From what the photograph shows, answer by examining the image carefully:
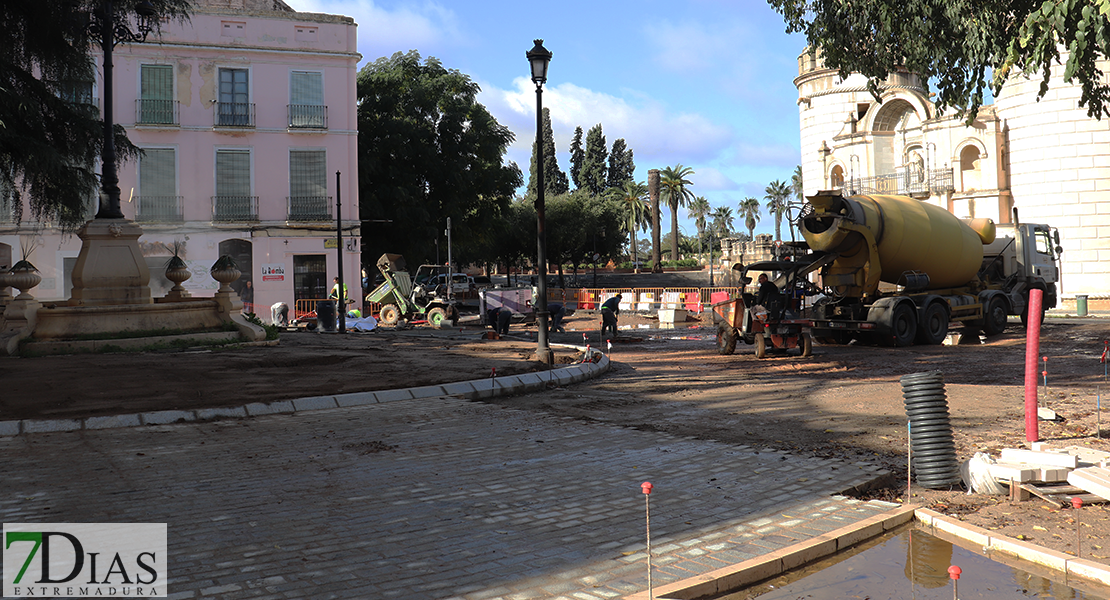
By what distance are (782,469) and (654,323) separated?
23.3 m

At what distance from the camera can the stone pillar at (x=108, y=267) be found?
1597 cm

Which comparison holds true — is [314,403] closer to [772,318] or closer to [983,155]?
[772,318]

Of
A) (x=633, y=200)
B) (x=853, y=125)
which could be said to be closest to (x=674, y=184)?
(x=633, y=200)

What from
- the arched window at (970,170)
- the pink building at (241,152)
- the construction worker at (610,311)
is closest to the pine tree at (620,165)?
the arched window at (970,170)

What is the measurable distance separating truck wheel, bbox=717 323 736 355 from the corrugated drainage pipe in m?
10.6

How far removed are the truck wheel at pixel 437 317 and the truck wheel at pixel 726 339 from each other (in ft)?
38.6

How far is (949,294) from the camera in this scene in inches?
792

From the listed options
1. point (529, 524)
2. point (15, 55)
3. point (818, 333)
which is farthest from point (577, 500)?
point (818, 333)

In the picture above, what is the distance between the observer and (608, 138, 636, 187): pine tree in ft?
292

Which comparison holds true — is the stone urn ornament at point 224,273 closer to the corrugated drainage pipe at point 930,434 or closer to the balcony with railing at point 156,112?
the corrugated drainage pipe at point 930,434

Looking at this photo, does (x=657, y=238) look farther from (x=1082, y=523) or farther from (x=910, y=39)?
→ (x=1082, y=523)

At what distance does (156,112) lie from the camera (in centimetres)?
3144

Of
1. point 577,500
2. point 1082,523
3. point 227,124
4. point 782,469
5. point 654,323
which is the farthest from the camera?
point 227,124

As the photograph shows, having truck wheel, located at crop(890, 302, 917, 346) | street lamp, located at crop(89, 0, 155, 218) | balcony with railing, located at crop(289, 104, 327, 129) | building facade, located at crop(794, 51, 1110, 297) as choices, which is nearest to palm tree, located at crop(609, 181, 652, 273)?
building facade, located at crop(794, 51, 1110, 297)
